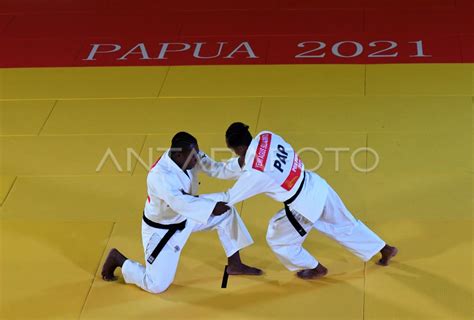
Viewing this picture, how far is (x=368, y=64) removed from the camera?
768 cm

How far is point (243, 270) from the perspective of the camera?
17.3 feet

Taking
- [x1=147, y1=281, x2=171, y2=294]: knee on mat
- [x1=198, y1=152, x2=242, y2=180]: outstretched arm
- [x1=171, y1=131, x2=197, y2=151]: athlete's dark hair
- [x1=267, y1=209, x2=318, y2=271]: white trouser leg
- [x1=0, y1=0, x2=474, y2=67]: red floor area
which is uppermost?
[x1=0, y1=0, x2=474, y2=67]: red floor area

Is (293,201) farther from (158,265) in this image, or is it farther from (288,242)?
(158,265)

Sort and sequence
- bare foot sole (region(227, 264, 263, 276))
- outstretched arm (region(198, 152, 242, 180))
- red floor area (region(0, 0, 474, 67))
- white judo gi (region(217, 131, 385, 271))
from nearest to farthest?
white judo gi (region(217, 131, 385, 271)) < outstretched arm (region(198, 152, 242, 180)) < bare foot sole (region(227, 264, 263, 276)) < red floor area (region(0, 0, 474, 67))

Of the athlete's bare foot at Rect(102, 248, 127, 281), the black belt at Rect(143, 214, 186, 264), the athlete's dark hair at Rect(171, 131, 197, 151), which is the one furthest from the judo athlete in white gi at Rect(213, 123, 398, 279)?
the athlete's bare foot at Rect(102, 248, 127, 281)

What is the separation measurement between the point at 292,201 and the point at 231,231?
1.74 feet

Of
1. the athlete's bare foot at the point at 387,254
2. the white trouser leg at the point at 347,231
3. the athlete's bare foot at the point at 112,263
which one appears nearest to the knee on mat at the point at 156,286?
the athlete's bare foot at the point at 112,263

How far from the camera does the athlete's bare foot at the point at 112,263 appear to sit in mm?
5211

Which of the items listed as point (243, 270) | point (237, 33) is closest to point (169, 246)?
point (243, 270)

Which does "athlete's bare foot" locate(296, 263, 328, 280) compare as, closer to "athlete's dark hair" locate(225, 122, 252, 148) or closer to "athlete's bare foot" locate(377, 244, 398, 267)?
"athlete's bare foot" locate(377, 244, 398, 267)

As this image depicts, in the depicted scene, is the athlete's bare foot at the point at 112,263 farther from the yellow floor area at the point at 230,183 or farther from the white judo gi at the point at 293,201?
the white judo gi at the point at 293,201

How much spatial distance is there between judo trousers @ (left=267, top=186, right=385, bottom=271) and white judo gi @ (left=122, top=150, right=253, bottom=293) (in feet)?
0.88

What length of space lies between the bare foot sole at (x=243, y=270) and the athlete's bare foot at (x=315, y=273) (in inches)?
11.1

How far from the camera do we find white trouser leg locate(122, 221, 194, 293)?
5.06 m
